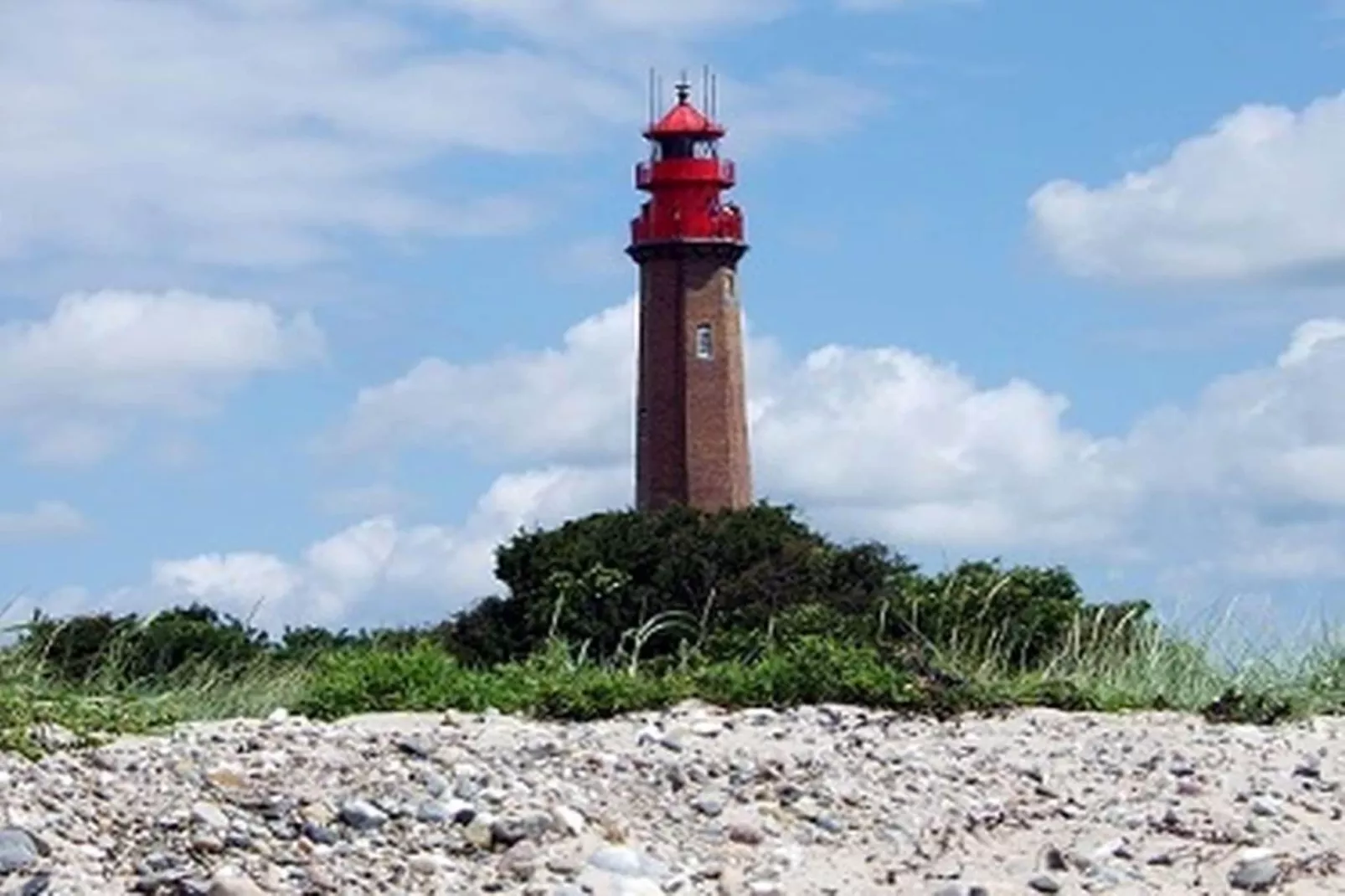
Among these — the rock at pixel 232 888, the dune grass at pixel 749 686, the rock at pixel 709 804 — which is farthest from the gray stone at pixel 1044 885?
the dune grass at pixel 749 686

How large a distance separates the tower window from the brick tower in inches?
0.6

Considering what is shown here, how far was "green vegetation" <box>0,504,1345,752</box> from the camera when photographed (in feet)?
45.8

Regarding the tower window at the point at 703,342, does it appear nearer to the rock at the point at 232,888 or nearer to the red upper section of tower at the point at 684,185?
the red upper section of tower at the point at 684,185

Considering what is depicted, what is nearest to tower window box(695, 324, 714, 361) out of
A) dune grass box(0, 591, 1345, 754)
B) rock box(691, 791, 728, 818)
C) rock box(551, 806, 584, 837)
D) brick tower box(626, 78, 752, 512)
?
brick tower box(626, 78, 752, 512)

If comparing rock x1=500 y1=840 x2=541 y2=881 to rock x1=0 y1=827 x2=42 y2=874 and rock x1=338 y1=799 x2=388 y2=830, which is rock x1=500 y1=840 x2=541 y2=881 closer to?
rock x1=338 y1=799 x2=388 y2=830

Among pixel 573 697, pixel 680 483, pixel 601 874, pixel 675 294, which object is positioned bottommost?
pixel 601 874

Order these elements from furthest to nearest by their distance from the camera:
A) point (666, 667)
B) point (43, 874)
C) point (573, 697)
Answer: point (666, 667), point (573, 697), point (43, 874)

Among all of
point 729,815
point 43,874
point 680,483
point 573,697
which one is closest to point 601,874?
point 729,815

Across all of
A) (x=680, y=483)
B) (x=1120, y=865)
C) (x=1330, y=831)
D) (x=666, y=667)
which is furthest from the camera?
(x=680, y=483)

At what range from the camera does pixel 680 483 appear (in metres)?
52.7

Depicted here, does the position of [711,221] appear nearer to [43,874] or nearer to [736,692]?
[736,692]

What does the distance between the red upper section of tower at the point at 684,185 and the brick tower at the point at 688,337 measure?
0.07 ft

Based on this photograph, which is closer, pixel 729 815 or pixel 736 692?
pixel 729 815

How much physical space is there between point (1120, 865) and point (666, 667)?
7233 millimetres
